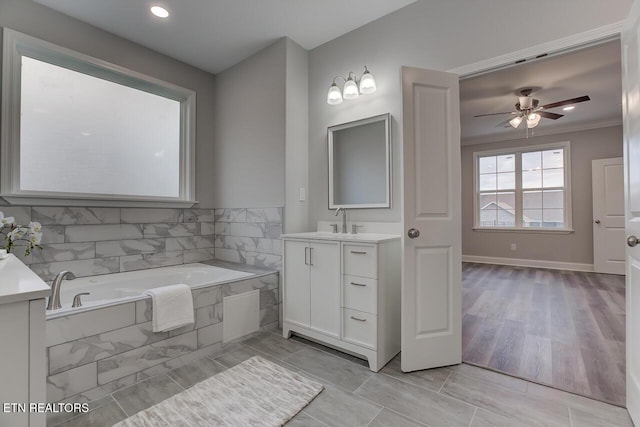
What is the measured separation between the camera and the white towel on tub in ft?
6.28

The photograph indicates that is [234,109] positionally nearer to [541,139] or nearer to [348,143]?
[348,143]

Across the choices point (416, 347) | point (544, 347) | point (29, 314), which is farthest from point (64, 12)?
point (544, 347)

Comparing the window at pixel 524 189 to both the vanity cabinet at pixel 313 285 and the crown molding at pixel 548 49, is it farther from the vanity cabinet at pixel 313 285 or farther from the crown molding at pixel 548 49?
the vanity cabinet at pixel 313 285

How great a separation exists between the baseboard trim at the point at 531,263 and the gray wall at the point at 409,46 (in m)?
4.64

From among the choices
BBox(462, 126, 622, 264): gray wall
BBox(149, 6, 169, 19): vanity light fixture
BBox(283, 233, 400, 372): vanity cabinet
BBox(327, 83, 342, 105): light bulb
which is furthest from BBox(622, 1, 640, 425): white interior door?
BBox(462, 126, 622, 264): gray wall

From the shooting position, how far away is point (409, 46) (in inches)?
93.7

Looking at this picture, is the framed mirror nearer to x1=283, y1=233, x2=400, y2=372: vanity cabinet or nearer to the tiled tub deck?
x1=283, y1=233, x2=400, y2=372: vanity cabinet

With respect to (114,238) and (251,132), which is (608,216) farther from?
(114,238)

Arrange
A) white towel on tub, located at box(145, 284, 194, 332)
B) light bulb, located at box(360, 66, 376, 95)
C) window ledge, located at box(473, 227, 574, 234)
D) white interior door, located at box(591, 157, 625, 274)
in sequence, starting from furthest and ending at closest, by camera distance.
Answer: window ledge, located at box(473, 227, 574, 234)
white interior door, located at box(591, 157, 625, 274)
light bulb, located at box(360, 66, 376, 95)
white towel on tub, located at box(145, 284, 194, 332)

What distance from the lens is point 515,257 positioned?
5.74m

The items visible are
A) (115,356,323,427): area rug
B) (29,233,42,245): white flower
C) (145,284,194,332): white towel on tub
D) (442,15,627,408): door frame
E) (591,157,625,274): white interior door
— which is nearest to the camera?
(115,356,323,427): area rug

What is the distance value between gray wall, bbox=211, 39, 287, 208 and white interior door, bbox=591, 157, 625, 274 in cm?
549

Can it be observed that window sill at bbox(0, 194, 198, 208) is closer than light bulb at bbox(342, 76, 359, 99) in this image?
Yes

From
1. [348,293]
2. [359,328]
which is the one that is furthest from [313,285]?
[359,328]
